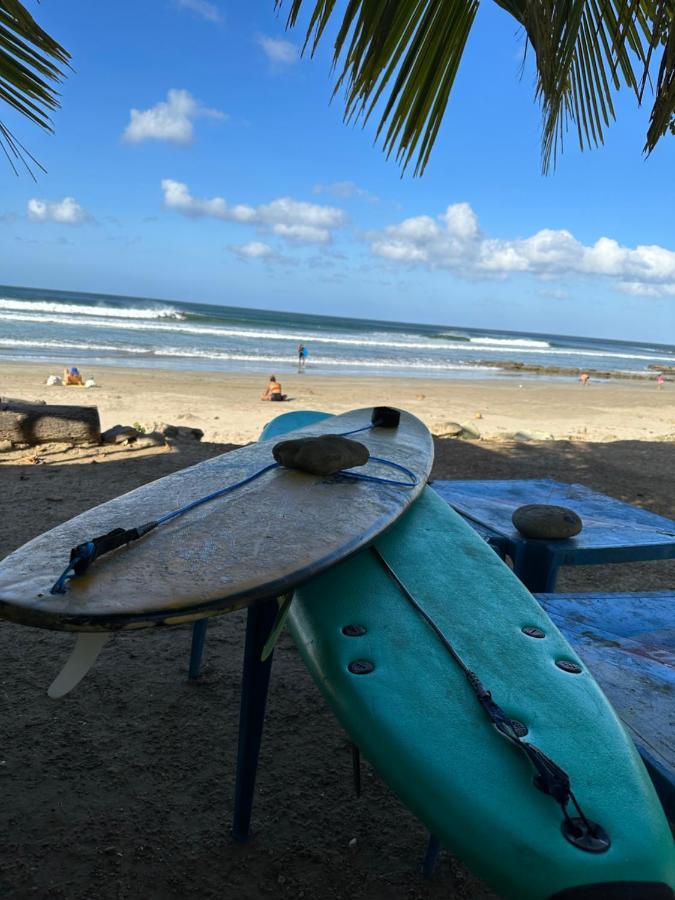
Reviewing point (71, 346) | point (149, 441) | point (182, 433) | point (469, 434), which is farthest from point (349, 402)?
point (71, 346)

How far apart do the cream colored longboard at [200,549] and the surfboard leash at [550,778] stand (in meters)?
0.49

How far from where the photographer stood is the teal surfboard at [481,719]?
116 centimetres

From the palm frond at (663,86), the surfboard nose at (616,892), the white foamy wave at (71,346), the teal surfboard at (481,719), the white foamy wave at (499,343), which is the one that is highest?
the palm frond at (663,86)

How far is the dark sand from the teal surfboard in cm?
11

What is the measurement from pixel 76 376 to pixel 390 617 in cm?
1230

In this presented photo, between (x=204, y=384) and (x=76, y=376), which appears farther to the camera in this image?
(x=204, y=384)

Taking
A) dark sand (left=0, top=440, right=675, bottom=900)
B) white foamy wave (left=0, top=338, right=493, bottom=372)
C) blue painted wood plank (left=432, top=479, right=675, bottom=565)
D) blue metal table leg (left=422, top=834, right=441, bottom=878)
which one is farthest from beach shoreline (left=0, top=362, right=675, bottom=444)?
blue metal table leg (left=422, top=834, right=441, bottom=878)

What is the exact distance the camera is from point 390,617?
71.6 inches

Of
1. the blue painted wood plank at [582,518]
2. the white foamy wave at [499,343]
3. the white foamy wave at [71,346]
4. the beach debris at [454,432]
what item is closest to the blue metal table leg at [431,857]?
the blue painted wood plank at [582,518]

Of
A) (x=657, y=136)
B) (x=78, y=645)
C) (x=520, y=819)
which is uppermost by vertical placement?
(x=657, y=136)

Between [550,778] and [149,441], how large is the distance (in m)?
6.28

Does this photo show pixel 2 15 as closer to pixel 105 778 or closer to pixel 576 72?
pixel 576 72

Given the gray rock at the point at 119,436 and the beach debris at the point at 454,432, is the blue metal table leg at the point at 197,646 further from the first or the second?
the beach debris at the point at 454,432

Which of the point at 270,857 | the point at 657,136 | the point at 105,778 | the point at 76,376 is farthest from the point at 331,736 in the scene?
the point at 76,376
